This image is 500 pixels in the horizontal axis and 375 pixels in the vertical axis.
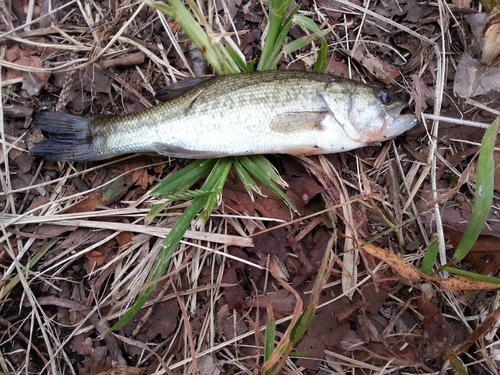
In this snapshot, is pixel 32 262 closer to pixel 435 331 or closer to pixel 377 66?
pixel 435 331

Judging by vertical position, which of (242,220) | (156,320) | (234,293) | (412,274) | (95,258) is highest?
(242,220)

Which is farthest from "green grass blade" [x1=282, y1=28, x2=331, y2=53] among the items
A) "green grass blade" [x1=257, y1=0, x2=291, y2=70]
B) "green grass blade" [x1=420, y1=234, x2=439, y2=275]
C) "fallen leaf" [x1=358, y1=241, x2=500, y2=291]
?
"green grass blade" [x1=420, y1=234, x2=439, y2=275]

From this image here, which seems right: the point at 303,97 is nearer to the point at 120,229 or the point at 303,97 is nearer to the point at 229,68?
the point at 229,68

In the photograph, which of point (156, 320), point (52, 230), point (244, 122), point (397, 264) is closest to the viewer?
point (397, 264)

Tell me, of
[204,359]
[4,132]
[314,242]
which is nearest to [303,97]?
[314,242]

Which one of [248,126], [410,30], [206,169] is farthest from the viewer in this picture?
[410,30]

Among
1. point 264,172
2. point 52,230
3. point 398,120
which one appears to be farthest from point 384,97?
point 52,230

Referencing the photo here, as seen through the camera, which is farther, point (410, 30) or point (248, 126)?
point (410, 30)
